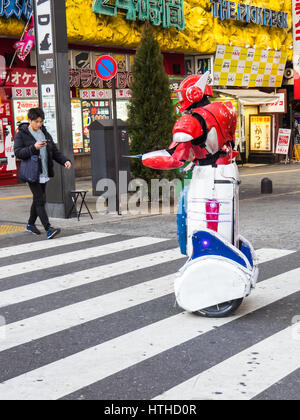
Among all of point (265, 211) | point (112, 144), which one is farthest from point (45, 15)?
point (265, 211)

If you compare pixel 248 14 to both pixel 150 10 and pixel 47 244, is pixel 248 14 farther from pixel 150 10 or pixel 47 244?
pixel 47 244

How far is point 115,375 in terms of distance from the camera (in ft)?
13.6

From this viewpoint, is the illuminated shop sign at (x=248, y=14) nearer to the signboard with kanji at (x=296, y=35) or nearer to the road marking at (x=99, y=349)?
the signboard with kanji at (x=296, y=35)

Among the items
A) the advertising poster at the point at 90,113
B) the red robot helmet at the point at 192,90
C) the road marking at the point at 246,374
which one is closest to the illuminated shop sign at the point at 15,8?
the advertising poster at the point at 90,113


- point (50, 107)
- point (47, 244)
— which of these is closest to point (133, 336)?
point (47, 244)

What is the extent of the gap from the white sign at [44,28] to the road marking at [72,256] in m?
4.03

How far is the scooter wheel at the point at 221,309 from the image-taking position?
5.32 metres

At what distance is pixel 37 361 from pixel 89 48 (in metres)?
16.8

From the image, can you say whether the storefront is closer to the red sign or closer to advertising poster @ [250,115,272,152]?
advertising poster @ [250,115,272,152]

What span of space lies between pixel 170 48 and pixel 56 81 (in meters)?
10.9

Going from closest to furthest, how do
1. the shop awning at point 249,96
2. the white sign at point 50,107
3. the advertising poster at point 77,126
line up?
the white sign at point 50,107 < the advertising poster at point 77,126 < the shop awning at point 249,96

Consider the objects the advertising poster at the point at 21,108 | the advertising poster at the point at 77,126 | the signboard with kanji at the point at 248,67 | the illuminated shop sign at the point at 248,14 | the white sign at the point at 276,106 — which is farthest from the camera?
the white sign at the point at 276,106

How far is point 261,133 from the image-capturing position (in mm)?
25500

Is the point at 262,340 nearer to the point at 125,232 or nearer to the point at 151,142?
the point at 125,232
